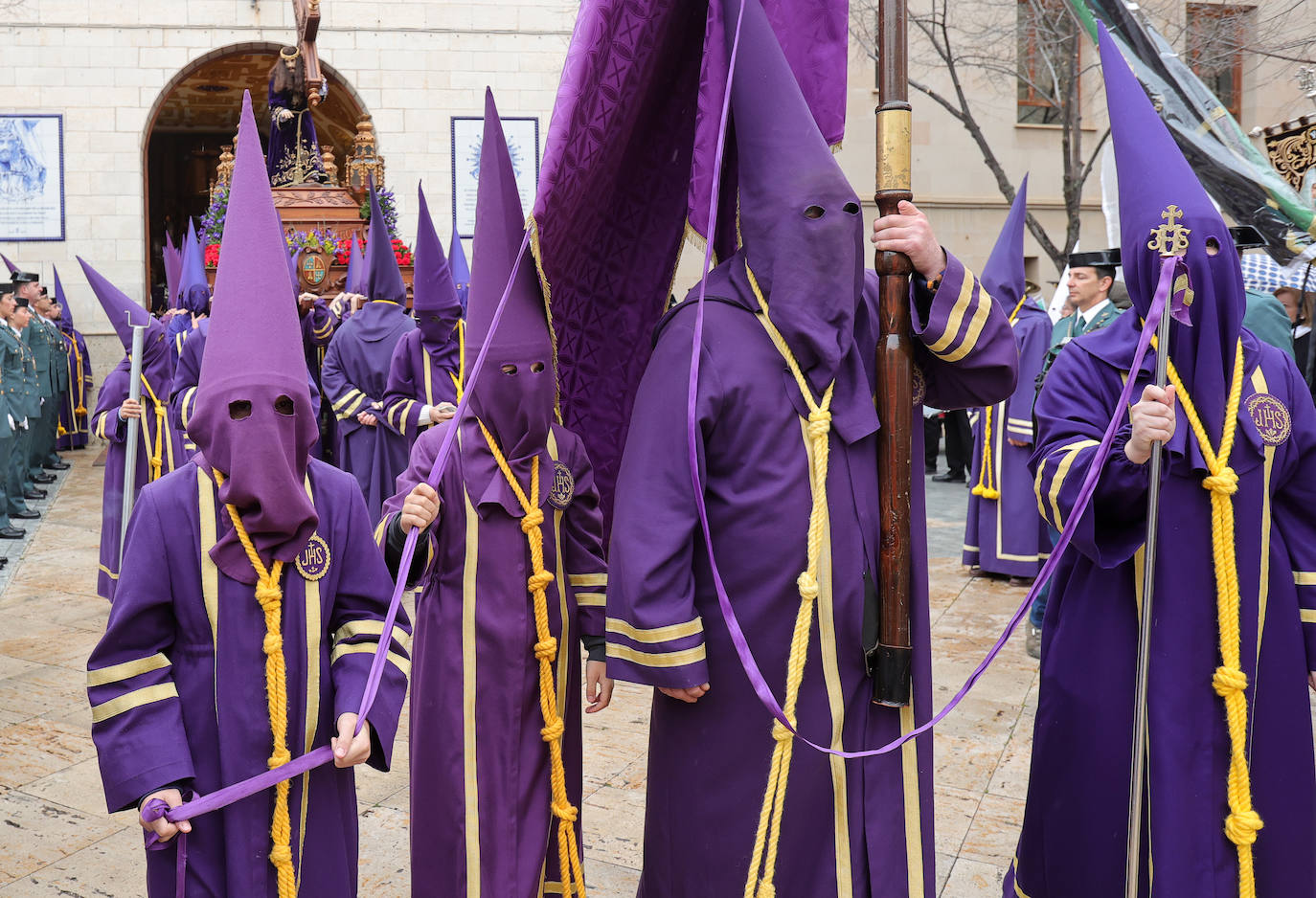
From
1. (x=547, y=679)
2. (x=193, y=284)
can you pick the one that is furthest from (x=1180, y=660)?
(x=193, y=284)

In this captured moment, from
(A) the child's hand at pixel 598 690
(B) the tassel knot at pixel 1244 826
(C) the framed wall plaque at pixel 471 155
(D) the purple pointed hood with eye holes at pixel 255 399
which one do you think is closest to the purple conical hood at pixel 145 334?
(D) the purple pointed hood with eye holes at pixel 255 399

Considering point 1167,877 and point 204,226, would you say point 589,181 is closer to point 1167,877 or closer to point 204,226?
point 1167,877

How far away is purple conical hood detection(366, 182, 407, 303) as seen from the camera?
847cm

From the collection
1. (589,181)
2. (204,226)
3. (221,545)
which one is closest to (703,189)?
(589,181)

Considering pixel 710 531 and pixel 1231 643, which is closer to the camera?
pixel 710 531

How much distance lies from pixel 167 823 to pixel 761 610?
4.29 feet

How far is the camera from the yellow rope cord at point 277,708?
2.60 m

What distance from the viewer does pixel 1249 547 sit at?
9.66 ft

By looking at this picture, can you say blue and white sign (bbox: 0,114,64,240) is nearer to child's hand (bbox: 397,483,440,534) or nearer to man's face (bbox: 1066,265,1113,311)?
man's face (bbox: 1066,265,1113,311)

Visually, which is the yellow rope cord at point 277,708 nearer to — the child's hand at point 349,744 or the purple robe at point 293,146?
the child's hand at point 349,744

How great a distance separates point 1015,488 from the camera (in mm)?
8109

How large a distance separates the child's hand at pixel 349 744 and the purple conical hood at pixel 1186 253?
2.16m

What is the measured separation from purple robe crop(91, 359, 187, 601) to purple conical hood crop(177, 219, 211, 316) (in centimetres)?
113

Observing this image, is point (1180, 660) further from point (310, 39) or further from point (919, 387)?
point (310, 39)
